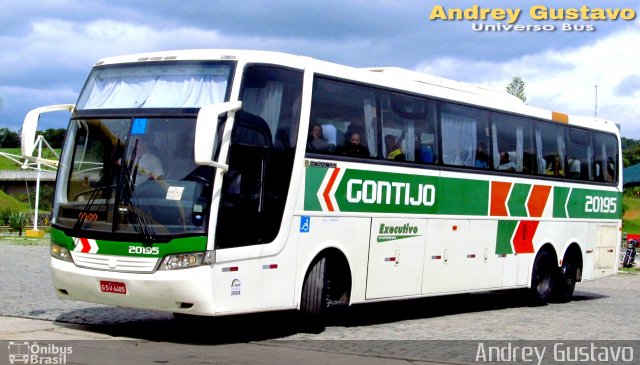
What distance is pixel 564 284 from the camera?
19750mm

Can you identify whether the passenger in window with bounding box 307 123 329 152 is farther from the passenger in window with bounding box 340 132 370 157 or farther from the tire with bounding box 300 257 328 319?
the tire with bounding box 300 257 328 319

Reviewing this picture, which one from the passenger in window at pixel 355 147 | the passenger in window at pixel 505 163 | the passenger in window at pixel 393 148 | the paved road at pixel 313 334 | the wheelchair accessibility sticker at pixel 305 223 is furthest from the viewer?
the passenger in window at pixel 505 163

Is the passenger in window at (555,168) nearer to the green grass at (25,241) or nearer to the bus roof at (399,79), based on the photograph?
the bus roof at (399,79)

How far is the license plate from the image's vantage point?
11.5 metres

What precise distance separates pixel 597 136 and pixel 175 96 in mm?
12115

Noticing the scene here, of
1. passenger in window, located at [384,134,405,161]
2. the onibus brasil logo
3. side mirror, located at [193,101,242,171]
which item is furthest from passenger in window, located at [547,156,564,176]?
the onibus brasil logo

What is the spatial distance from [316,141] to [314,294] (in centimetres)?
205

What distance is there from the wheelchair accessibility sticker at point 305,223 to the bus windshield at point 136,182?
1.82 m

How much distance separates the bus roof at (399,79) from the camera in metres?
12.1

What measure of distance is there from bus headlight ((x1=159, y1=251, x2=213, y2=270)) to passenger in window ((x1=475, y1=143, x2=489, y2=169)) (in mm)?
6820

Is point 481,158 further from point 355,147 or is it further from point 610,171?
point 610,171

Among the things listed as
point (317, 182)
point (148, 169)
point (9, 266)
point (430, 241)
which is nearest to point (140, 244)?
point (148, 169)

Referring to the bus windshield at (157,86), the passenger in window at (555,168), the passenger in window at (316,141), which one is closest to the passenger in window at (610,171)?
the passenger in window at (555,168)

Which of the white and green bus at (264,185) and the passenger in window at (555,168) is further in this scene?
the passenger in window at (555,168)
